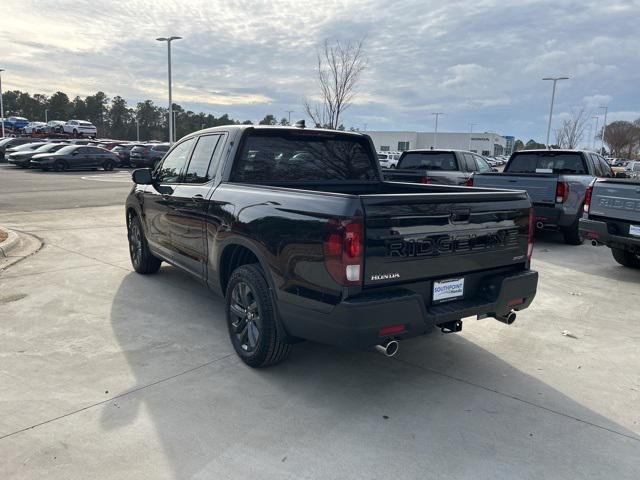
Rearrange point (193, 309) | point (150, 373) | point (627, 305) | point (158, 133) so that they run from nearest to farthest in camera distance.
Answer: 1. point (150, 373)
2. point (193, 309)
3. point (627, 305)
4. point (158, 133)

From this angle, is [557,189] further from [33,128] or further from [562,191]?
[33,128]

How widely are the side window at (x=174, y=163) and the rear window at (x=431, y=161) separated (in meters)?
7.95

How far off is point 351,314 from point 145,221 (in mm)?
3992

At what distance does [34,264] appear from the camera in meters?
7.30

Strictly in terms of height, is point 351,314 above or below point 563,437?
above

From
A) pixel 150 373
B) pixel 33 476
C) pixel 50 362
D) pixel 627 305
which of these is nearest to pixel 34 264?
pixel 50 362

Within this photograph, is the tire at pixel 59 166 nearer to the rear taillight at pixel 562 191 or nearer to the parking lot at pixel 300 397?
the parking lot at pixel 300 397

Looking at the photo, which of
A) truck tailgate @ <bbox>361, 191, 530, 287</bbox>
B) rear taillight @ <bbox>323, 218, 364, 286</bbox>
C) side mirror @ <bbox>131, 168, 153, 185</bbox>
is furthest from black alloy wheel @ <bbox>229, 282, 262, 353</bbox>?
side mirror @ <bbox>131, 168, 153, 185</bbox>

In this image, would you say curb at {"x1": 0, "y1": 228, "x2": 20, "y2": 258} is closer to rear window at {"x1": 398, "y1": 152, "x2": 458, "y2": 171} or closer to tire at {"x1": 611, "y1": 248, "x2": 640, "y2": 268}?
rear window at {"x1": 398, "y1": 152, "x2": 458, "y2": 171}

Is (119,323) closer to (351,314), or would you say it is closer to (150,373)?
(150,373)

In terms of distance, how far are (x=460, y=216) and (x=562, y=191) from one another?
269 inches

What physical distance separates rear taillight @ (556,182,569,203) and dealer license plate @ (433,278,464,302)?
6.73 meters

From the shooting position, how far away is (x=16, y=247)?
27.0ft

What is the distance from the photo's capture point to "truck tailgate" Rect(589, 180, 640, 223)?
711cm
